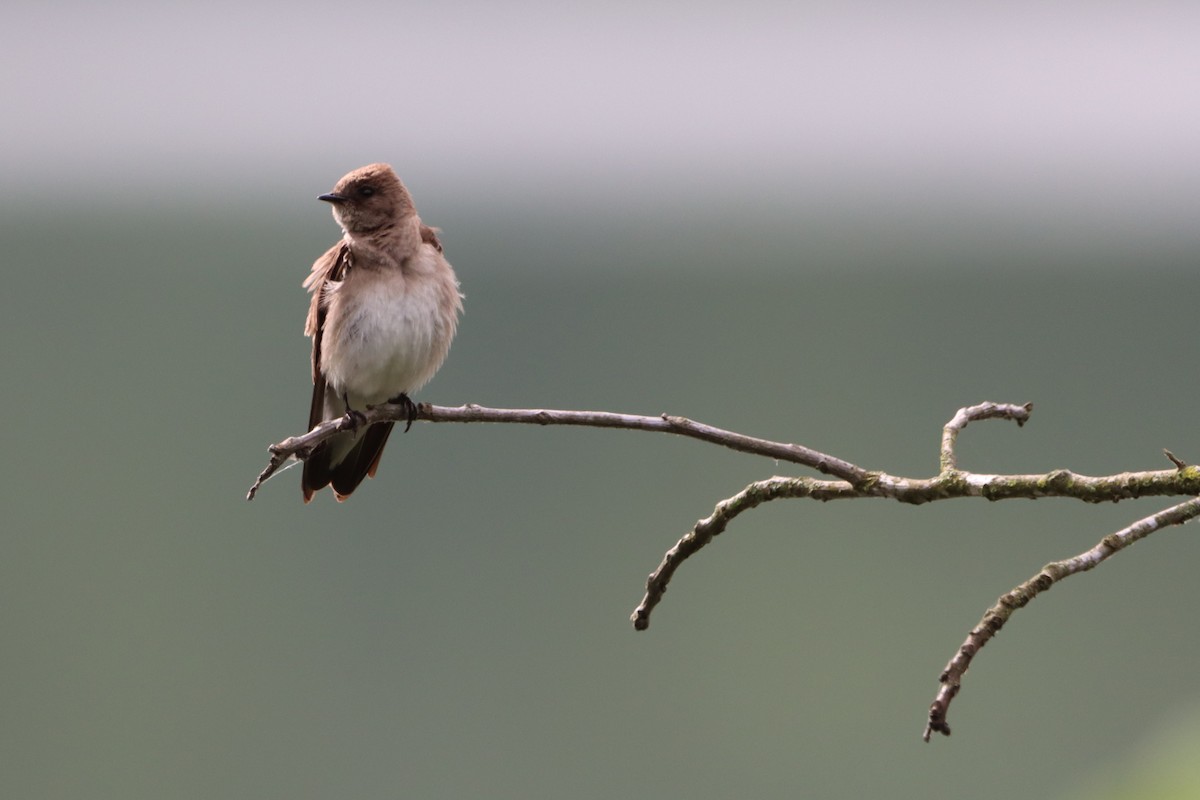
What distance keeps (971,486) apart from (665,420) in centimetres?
41

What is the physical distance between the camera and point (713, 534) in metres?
1.69

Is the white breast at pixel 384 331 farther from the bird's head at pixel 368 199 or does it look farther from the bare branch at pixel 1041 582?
the bare branch at pixel 1041 582

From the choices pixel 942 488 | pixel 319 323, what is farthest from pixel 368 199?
pixel 942 488

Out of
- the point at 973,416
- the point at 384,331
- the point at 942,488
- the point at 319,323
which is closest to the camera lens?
the point at 942,488

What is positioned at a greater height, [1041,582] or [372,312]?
[372,312]

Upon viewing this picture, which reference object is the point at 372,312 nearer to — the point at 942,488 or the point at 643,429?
the point at 643,429

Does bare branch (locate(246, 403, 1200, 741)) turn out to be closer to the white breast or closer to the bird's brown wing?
the white breast

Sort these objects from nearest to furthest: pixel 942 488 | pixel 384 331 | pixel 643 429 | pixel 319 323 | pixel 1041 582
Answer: pixel 1041 582 < pixel 942 488 < pixel 643 429 < pixel 384 331 < pixel 319 323

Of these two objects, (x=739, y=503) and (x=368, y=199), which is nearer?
(x=739, y=503)

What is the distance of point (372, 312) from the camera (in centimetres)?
411

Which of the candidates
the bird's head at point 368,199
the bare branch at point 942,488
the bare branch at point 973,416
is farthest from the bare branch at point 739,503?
the bird's head at point 368,199

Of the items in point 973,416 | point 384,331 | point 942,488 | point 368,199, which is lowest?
point 942,488

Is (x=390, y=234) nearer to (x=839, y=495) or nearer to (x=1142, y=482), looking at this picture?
(x=839, y=495)

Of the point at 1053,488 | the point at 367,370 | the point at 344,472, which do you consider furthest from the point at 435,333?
the point at 1053,488
